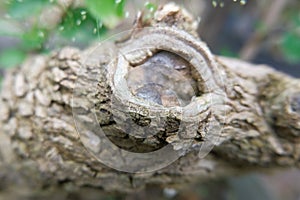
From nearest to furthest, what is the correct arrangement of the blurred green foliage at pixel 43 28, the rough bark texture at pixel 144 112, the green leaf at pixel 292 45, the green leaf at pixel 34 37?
the rough bark texture at pixel 144 112 → the blurred green foliage at pixel 43 28 → the green leaf at pixel 34 37 → the green leaf at pixel 292 45

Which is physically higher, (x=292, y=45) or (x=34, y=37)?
(x=34, y=37)

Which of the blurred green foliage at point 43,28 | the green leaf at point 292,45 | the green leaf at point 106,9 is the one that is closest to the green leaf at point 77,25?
the blurred green foliage at point 43,28

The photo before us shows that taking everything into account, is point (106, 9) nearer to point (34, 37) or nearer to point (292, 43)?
point (34, 37)

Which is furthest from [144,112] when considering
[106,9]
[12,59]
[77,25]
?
[12,59]

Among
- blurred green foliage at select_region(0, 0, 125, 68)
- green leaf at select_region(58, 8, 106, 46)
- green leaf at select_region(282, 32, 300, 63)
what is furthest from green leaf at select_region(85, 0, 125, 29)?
green leaf at select_region(282, 32, 300, 63)

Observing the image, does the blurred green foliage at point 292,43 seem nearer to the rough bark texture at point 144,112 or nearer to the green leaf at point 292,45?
the green leaf at point 292,45

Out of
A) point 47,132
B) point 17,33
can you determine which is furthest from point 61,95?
point 17,33
